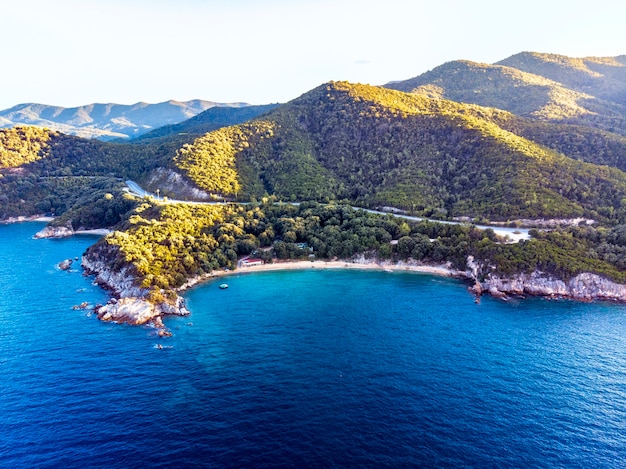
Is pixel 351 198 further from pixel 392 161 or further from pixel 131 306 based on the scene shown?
pixel 131 306

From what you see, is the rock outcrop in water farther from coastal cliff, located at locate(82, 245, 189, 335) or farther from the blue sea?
coastal cliff, located at locate(82, 245, 189, 335)

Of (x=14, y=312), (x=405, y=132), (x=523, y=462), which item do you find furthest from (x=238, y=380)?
(x=405, y=132)

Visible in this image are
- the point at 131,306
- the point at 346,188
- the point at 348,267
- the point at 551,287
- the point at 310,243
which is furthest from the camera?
the point at 346,188

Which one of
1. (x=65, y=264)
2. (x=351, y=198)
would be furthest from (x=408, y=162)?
(x=65, y=264)

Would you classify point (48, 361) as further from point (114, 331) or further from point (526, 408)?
point (526, 408)

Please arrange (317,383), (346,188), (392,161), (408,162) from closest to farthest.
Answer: (317,383)
(346,188)
(408,162)
(392,161)

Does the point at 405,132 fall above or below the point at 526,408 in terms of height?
above

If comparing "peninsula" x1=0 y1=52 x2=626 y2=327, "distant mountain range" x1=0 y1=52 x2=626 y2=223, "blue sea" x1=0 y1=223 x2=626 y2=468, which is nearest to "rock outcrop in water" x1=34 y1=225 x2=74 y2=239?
"peninsula" x1=0 y1=52 x2=626 y2=327
